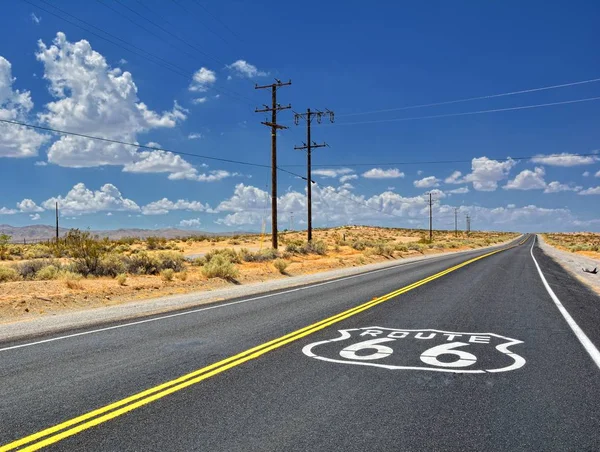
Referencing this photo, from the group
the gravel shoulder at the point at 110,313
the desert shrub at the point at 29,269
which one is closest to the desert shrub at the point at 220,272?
the gravel shoulder at the point at 110,313

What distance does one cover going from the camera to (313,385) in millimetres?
6004

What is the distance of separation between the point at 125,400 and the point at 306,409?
2.07 m

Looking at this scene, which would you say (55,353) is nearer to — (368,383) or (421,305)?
(368,383)

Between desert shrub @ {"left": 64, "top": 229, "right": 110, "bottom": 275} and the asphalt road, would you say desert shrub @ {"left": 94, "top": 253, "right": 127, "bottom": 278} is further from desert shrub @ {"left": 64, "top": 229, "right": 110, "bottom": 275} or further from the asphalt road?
the asphalt road

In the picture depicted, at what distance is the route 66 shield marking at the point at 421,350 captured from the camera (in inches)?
275

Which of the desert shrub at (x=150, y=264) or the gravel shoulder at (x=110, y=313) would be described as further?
the desert shrub at (x=150, y=264)

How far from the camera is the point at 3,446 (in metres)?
4.36

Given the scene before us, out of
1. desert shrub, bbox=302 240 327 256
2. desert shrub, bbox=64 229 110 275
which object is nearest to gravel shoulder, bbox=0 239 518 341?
desert shrub, bbox=64 229 110 275

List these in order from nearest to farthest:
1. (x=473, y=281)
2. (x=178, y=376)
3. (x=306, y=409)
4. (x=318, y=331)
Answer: (x=306, y=409) → (x=178, y=376) → (x=318, y=331) → (x=473, y=281)

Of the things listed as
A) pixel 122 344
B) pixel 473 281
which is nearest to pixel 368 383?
pixel 122 344

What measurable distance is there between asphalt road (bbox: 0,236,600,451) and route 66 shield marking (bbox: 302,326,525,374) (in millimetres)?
33

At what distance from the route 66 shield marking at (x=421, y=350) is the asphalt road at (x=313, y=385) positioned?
0.03 metres

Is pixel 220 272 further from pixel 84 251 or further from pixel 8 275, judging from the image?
pixel 8 275

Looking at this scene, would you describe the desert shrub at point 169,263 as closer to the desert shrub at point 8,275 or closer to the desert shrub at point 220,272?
the desert shrub at point 220,272
